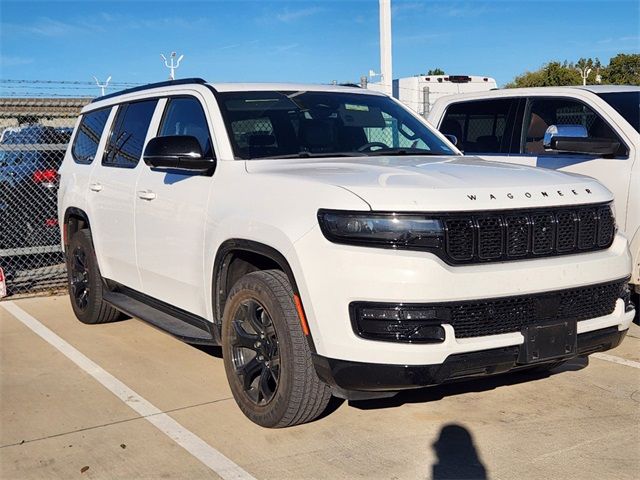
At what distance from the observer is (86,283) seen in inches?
267

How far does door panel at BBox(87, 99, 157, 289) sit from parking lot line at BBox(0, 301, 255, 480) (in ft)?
2.26

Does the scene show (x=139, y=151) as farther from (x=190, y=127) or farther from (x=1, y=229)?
(x=1, y=229)

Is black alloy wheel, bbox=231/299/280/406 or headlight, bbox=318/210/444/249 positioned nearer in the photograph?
headlight, bbox=318/210/444/249

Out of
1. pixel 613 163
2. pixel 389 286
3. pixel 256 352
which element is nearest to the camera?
A: pixel 389 286

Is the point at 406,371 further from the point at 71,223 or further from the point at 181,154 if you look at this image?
the point at 71,223

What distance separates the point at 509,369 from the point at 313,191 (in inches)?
51.9

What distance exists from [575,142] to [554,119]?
0.87 m

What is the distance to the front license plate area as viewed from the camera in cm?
368

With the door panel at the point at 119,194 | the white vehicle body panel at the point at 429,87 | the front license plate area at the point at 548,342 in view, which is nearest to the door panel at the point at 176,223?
the door panel at the point at 119,194

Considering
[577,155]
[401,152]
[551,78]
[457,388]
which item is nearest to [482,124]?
[577,155]

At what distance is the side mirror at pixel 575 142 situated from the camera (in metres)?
6.16

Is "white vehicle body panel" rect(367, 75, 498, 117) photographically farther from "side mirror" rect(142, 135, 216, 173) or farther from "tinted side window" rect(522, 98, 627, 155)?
"side mirror" rect(142, 135, 216, 173)

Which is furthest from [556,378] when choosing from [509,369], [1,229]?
[1,229]

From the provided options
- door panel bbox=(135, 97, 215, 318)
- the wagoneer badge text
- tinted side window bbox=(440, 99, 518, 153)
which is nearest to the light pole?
tinted side window bbox=(440, 99, 518, 153)
